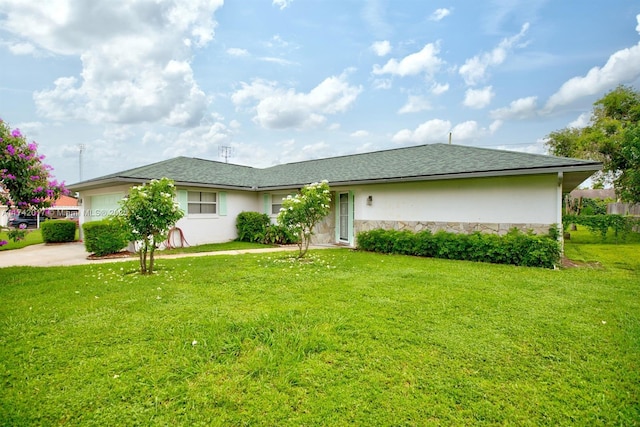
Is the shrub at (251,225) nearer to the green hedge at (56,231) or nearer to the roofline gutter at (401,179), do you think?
the roofline gutter at (401,179)

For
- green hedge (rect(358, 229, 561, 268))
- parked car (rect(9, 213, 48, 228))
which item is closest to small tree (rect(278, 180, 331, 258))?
green hedge (rect(358, 229, 561, 268))

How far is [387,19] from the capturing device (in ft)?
34.6

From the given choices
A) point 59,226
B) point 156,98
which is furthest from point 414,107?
point 59,226

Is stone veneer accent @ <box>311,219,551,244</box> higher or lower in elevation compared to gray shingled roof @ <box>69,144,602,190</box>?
lower

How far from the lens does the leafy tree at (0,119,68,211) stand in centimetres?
571

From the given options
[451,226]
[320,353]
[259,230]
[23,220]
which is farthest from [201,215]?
[23,220]

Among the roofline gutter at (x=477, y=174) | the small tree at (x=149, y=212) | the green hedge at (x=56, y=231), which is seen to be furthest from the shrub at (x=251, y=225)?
the green hedge at (x=56, y=231)

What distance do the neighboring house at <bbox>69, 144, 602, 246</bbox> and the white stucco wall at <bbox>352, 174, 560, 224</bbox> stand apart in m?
0.02

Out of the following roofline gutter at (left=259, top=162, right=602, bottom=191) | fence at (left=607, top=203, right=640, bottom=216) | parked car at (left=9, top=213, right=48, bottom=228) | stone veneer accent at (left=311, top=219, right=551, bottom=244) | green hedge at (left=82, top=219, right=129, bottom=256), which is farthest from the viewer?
parked car at (left=9, top=213, right=48, bottom=228)

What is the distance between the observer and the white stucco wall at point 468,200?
7.98 m

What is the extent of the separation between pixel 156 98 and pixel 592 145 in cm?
2385

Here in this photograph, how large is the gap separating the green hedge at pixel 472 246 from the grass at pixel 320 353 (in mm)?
1740

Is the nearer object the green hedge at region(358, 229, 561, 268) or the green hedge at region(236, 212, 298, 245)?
the green hedge at region(358, 229, 561, 268)

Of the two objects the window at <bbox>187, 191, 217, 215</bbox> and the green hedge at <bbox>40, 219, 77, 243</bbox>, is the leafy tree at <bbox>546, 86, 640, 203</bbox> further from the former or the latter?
the green hedge at <bbox>40, 219, 77, 243</bbox>
